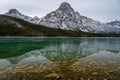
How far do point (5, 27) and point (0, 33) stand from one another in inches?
857

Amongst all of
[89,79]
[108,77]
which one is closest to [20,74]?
[89,79]

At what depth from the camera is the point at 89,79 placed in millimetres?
15953

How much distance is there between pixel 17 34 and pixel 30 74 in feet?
607

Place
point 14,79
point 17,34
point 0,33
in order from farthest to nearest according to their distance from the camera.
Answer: point 17,34, point 0,33, point 14,79

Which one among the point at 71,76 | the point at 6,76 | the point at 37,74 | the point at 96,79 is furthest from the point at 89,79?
the point at 6,76

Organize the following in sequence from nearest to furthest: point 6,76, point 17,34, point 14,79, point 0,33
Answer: point 14,79 < point 6,76 < point 0,33 < point 17,34

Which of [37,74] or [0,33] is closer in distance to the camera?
[37,74]

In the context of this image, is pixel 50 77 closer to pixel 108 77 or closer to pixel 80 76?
pixel 80 76

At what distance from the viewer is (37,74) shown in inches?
703

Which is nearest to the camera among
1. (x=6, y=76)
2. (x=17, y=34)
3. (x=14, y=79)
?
(x=14, y=79)

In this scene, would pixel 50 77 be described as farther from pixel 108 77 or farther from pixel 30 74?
pixel 108 77

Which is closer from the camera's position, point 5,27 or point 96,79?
point 96,79

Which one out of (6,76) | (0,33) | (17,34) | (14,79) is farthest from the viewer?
(17,34)

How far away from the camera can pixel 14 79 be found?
15859 millimetres
